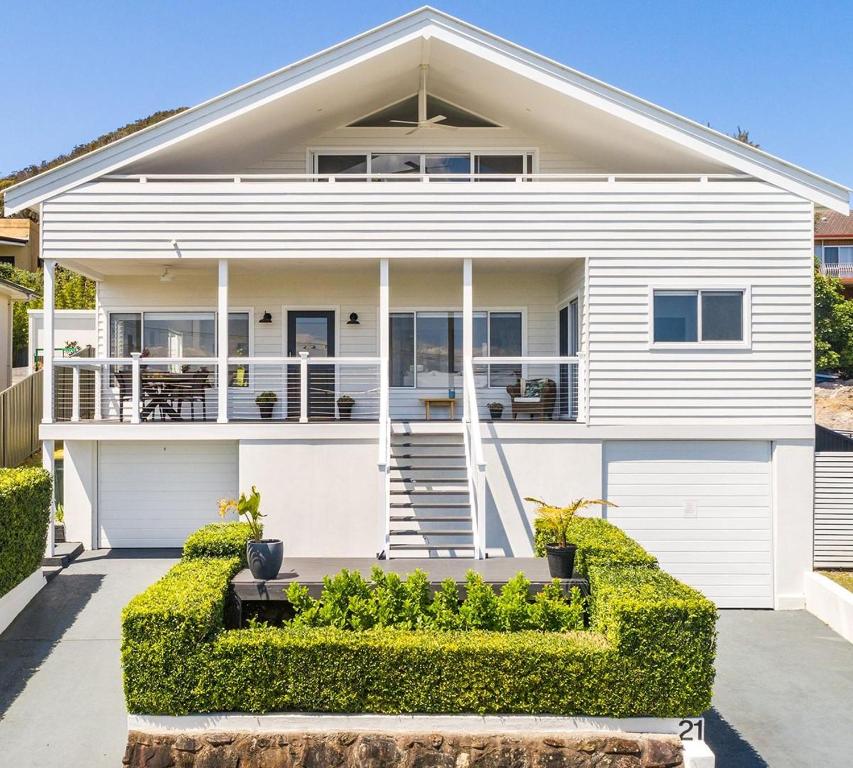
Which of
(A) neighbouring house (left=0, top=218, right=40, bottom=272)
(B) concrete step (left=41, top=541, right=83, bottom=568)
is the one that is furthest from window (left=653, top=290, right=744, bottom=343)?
(A) neighbouring house (left=0, top=218, right=40, bottom=272)

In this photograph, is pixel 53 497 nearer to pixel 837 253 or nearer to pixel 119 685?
pixel 119 685

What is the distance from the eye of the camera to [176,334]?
13.8m

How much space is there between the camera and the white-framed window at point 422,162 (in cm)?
1353

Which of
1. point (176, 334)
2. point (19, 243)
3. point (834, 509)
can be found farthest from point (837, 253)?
point (19, 243)

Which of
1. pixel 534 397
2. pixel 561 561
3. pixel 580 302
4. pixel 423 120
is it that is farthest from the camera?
pixel 423 120

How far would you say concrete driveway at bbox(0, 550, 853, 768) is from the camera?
6789 millimetres

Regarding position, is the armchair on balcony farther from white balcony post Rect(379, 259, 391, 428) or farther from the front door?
the front door

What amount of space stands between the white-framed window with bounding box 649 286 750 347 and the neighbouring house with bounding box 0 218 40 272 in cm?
3370

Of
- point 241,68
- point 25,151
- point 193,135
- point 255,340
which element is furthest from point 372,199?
point 25,151

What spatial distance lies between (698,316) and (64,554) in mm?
9869

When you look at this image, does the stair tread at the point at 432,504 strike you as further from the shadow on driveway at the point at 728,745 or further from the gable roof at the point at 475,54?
the gable roof at the point at 475,54

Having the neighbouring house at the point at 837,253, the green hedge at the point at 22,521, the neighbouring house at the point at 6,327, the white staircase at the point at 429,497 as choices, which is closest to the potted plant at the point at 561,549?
the white staircase at the point at 429,497

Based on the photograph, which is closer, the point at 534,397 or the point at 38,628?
the point at 38,628

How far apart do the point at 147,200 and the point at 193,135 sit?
115 cm
